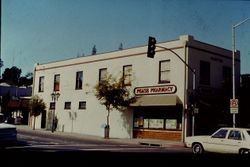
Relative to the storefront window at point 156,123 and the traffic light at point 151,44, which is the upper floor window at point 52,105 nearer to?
the storefront window at point 156,123

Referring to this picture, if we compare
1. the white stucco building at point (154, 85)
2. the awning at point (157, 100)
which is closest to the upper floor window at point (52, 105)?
the white stucco building at point (154, 85)

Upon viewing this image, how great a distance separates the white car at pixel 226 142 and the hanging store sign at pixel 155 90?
514 inches

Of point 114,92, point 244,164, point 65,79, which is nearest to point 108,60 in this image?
point 114,92

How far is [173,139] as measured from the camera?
32.5 metres

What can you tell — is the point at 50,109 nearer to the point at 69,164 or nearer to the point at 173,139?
the point at 173,139

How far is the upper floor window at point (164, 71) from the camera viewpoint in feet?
111

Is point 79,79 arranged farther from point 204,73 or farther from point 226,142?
point 226,142

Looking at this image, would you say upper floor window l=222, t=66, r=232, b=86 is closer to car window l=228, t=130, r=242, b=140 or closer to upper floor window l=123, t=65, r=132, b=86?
upper floor window l=123, t=65, r=132, b=86

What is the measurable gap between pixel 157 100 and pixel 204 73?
4630mm

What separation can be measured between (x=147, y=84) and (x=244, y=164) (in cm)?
2534

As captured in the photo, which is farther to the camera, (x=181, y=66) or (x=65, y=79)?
(x=65, y=79)

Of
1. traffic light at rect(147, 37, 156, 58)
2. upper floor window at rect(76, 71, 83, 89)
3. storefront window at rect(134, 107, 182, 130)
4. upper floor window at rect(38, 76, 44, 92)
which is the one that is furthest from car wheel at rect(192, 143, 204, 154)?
upper floor window at rect(38, 76, 44, 92)

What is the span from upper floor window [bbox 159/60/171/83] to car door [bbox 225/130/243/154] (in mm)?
15321

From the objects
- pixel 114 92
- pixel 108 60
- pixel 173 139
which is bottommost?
pixel 173 139
